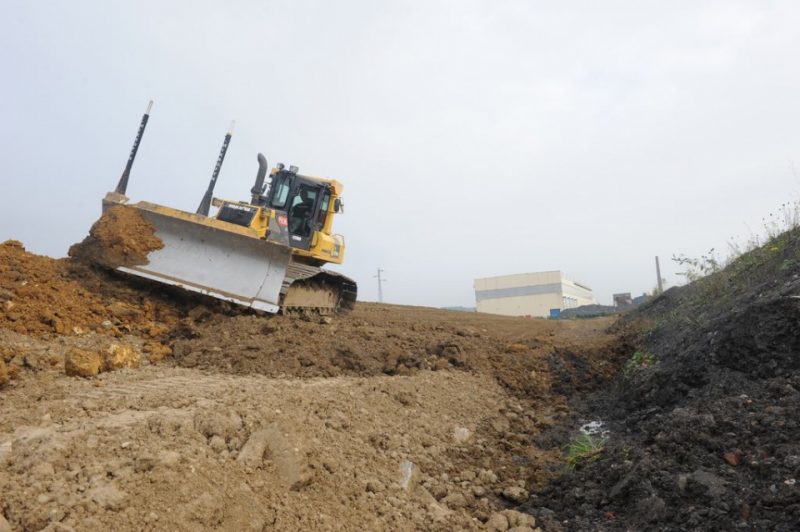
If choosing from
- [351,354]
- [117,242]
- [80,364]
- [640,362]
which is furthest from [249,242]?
[640,362]

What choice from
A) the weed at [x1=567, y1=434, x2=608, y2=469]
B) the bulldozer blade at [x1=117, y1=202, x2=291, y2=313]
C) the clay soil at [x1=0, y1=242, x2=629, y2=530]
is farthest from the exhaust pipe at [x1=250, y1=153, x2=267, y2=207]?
the weed at [x1=567, y1=434, x2=608, y2=469]

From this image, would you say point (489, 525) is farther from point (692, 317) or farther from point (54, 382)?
point (692, 317)

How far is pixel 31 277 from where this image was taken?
22.9 feet

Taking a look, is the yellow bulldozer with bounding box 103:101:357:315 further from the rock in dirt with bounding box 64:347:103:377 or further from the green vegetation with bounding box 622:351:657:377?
the green vegetation with bounding box 622:351:657:377

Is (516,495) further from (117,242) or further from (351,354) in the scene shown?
(117,242)

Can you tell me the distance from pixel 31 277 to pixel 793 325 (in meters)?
8.44

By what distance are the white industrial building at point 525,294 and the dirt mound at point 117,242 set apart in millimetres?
34018

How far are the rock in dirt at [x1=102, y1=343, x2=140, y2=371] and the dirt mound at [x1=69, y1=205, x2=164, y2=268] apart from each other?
2.45m

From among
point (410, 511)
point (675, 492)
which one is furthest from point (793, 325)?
point (410, 511)

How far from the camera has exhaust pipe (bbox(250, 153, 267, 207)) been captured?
1013 centimetres

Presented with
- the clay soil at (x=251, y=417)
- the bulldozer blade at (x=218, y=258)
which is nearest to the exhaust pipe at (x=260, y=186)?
the bulldozer blade at (x=218, y=258)

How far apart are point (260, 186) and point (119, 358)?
17.1ft

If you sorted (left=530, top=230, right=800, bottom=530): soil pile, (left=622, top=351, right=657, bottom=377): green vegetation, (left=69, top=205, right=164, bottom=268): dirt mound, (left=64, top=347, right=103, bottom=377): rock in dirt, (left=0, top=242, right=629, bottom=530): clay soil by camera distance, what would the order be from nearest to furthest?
(left=0, top=242, right=629, bottom=530): clay soil
(left=530, top=230, right=800, bottom=530): soil pile
(left=64, top=347, right=103, bottom=377): rock in dirt
(left=622, top=351, right=657, bottom=377): green vegetation
(left=69, top=205, right=164, bottom=268): dirt mound

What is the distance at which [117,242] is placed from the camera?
793 cm
